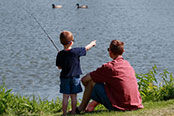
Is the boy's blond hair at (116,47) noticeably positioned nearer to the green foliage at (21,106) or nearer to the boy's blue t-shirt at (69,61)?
the boy's blue t-shirt at (69,61)

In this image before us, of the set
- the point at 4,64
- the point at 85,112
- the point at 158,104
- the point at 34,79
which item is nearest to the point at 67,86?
the point at 85,112

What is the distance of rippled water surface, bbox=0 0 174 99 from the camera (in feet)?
32.9

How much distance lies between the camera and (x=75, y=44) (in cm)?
1509

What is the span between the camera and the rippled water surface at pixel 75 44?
32.9 ft

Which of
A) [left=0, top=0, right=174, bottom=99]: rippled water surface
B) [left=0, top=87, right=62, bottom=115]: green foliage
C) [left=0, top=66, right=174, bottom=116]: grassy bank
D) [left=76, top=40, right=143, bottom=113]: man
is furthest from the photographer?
[left=0, top=0, right=174, bottom=99]: rippled water surface

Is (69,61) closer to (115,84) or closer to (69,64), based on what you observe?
(69,64)

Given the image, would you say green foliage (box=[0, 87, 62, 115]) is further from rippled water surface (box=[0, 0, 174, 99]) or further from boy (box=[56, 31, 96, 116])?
rippled water surface (box=[0, 0, 174, 99])

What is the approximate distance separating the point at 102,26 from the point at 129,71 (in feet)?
51.0

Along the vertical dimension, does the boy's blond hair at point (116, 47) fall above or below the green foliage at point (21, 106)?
above

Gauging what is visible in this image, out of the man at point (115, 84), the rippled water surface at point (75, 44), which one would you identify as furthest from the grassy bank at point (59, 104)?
the rippled water surface at point (75, 44)

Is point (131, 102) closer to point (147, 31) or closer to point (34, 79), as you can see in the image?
point (34, 79)

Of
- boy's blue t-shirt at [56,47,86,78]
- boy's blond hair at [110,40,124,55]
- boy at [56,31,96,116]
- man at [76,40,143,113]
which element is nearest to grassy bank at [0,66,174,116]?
man at [76,40,143,113]

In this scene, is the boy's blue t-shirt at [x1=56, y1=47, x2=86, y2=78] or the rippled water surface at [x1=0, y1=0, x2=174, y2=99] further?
the rippled water surface at [x1=0, y1=0, x2=174, y2=99]

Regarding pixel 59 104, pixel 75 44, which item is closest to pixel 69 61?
pixel 59 104
